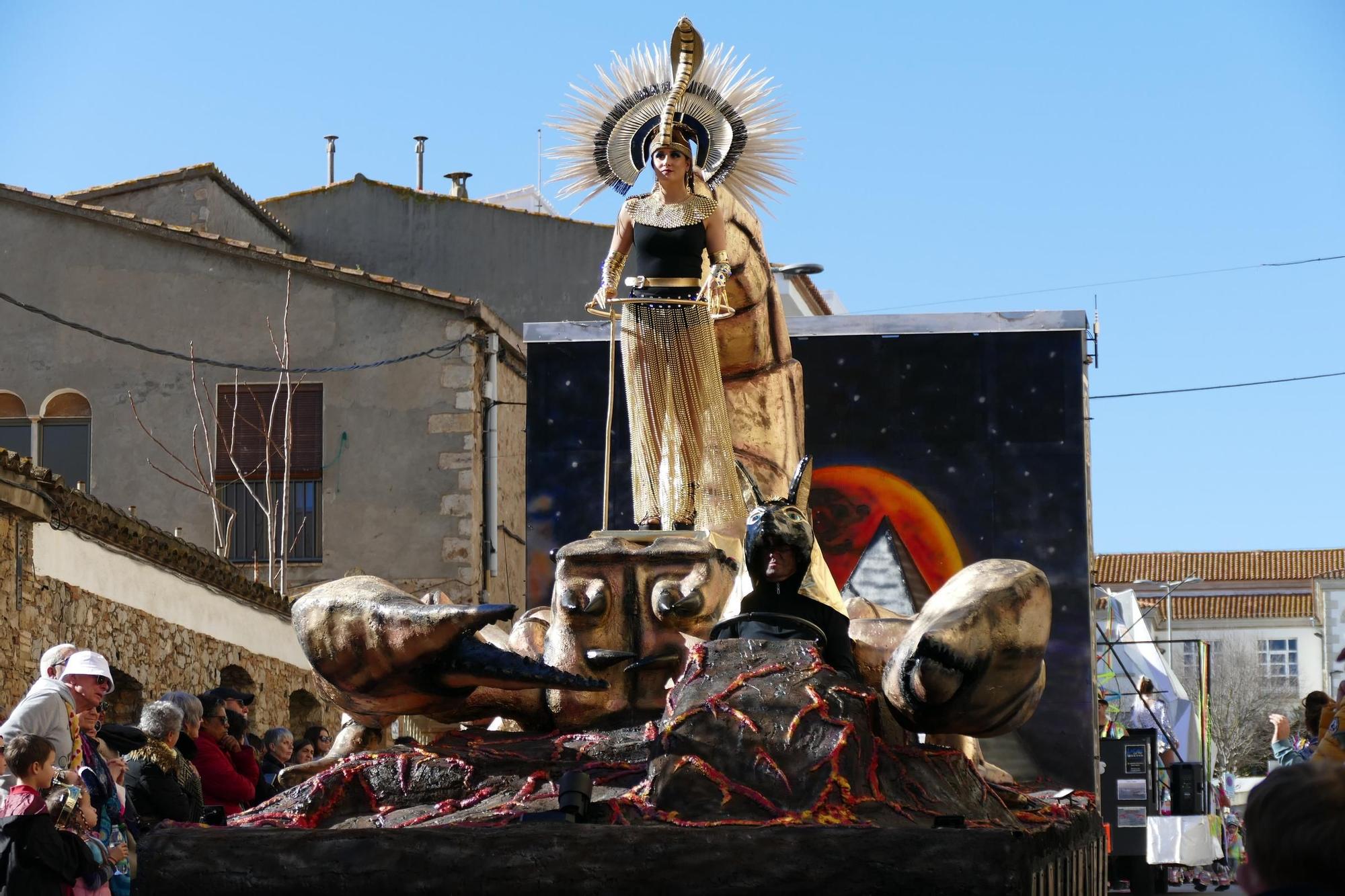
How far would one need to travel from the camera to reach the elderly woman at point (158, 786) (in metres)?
8.15

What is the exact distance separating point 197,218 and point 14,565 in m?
13.3

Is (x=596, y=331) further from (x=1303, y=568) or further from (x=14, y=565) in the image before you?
(x=1303, y=568)

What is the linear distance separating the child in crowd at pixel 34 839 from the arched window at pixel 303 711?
12724 millimetres

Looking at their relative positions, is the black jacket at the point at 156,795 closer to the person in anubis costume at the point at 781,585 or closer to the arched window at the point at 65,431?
the person in anubis costume at the point at 781,585

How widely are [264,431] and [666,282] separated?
16.8 m

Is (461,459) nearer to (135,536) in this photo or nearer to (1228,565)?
(135,536)

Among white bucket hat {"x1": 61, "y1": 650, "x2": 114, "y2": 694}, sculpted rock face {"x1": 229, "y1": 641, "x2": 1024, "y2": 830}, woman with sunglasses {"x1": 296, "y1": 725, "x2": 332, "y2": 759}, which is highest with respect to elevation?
white bucket hat {"x1": 61, "y1": 650, "x2": 114, "y2": 694}

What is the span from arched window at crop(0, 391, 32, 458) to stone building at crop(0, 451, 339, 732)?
5526mm

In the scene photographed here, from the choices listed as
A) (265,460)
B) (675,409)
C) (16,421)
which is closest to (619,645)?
(675,409)

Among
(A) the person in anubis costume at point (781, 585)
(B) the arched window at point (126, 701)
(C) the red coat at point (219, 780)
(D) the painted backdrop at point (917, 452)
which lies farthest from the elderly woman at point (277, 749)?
(A) the person in anubis costume at point (781, 585)

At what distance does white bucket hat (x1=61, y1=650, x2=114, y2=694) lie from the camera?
7848 mm

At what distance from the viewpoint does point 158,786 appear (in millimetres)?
8164

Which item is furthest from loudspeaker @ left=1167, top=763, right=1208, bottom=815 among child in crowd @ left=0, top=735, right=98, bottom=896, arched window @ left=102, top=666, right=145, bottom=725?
child in crowd @ left=0, top=735, right=98, bottom=896

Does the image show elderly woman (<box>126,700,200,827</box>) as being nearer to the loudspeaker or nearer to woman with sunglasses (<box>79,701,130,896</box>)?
woman with sunglasses (<box>79,701,130,896</box>)
